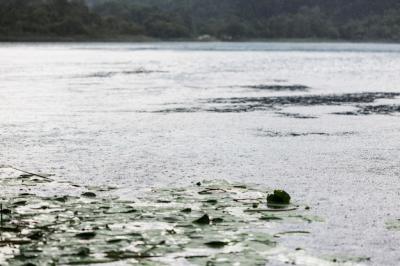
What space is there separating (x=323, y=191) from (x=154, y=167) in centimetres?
389

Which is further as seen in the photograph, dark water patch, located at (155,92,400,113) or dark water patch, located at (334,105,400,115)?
dark water patch, located at (155,92,400,113)

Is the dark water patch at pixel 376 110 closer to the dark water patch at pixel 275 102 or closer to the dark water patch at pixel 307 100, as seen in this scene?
the dark water patch at pixel 275 102

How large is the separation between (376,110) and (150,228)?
20.1m

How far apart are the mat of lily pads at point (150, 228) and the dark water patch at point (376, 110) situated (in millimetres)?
15657

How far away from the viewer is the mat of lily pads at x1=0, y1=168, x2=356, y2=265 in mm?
8641

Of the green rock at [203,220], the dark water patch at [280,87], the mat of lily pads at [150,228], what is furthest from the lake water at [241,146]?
the dark water patch at [280,87]

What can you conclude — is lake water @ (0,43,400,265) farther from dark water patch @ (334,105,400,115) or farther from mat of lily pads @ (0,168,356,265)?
mat of lily pads @ (0,168,356,265)

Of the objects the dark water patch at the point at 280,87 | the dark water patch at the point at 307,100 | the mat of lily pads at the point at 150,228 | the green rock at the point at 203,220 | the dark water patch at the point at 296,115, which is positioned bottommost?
the dark water patch at the point at 280,87

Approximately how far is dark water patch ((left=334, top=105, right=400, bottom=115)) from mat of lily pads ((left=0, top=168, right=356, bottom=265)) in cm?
1566

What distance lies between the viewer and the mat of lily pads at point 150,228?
864 cm

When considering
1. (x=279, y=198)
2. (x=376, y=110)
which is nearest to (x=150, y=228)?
(x=279, y=198)

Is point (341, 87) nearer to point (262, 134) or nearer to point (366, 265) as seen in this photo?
point (262, 134)

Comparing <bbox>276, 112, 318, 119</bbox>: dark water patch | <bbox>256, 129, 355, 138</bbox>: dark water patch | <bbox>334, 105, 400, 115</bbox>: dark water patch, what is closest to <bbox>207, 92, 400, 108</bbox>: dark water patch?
<bbox>334, 105, 400, 115</bbox>: dark water patch

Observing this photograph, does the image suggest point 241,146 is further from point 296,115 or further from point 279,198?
point 296,115
